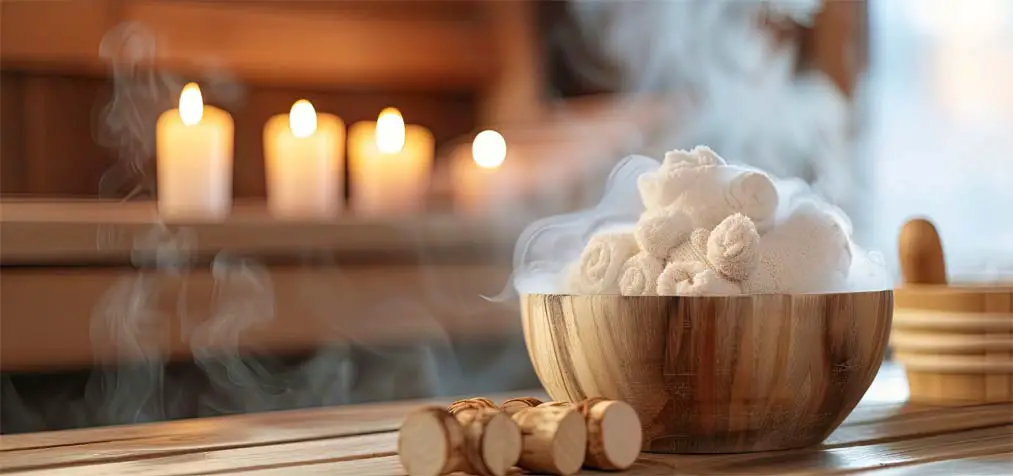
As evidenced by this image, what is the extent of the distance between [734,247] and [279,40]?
1.99 m

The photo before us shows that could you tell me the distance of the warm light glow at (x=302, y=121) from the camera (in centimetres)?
194

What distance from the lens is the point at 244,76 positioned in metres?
2.52

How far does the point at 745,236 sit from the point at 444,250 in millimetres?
1331

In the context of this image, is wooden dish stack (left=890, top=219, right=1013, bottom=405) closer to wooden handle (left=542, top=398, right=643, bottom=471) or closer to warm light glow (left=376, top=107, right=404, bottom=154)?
wooden handle (left=542, top=398, right=643, bottom=471)

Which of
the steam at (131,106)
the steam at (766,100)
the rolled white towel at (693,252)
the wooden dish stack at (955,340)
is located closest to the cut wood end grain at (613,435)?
the rolled white towel at (693,252)

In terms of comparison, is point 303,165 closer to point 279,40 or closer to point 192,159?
point 192,159

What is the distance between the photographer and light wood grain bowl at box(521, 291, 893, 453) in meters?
0.67

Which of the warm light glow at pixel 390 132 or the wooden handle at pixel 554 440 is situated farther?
the warm light glow at pixel 390 132

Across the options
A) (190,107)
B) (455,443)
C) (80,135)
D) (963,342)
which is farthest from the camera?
(80,135)

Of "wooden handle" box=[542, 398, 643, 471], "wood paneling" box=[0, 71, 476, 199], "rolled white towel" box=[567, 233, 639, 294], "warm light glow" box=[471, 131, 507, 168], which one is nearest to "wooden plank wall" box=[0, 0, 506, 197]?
"wood paneling" box=[0, 71, 476, 199]

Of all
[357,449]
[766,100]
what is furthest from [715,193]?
[766,100]

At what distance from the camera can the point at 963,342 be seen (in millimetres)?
1019

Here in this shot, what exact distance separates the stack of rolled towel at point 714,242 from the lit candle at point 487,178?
1.33 metres

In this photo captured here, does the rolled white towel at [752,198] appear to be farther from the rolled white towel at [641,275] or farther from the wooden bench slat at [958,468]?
the wooden bench slat at [958,468]
